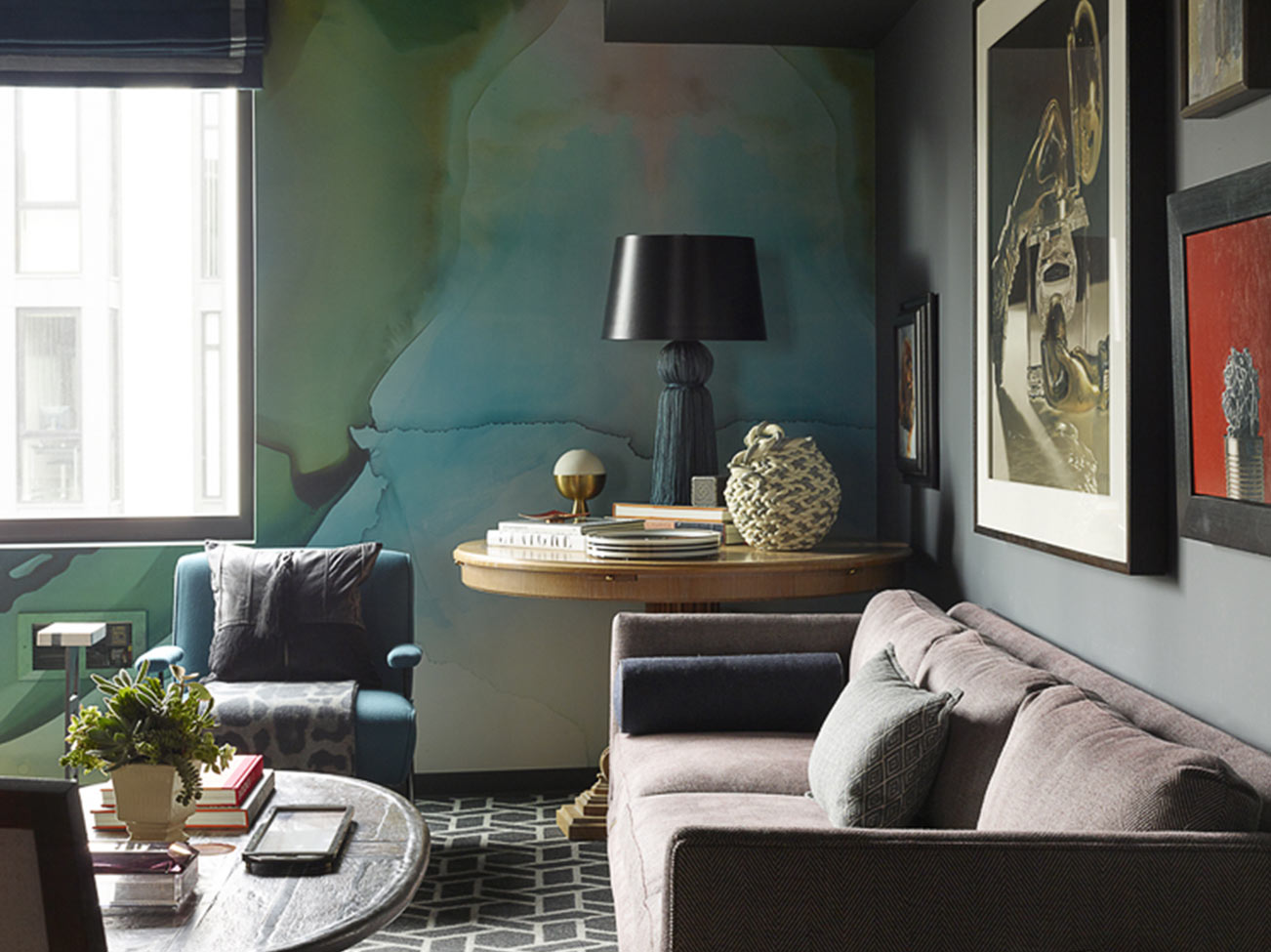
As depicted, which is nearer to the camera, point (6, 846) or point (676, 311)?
point (6, 846)

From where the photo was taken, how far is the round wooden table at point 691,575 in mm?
3037

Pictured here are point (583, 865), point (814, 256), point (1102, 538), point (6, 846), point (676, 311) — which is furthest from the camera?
point (814, 256)

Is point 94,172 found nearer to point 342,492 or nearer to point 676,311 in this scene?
point 342,492

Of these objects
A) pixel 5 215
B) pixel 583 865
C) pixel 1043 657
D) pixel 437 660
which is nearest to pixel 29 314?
pixel 5 215

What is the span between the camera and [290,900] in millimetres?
1743

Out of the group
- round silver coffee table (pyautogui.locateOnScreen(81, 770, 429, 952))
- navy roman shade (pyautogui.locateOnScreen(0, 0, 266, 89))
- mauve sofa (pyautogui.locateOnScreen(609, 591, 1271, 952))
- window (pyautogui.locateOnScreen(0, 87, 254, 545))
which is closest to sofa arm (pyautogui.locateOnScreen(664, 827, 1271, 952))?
mauve sofa (pyautogui.locateOnScreen(609, 591, 1271, 952))

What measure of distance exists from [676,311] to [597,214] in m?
0.65

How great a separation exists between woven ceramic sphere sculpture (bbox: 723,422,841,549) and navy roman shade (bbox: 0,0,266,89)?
1922mm

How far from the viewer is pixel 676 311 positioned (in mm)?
3424

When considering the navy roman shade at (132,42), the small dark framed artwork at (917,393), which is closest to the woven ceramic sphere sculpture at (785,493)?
the small dark framed artwork at (917,393)

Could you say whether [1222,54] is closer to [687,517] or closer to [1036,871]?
[1036,871]

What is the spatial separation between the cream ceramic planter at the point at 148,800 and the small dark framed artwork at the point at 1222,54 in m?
1.84

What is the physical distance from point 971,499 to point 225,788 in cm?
184

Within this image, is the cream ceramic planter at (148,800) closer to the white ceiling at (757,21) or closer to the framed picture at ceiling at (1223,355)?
the framed picture at ceiling at (1223,355)
